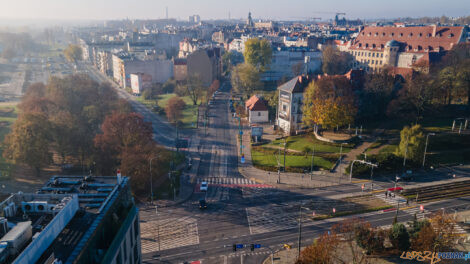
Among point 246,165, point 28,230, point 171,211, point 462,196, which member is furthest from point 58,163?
point 462,196

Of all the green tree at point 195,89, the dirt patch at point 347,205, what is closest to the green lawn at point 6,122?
the green tree at point 195,89

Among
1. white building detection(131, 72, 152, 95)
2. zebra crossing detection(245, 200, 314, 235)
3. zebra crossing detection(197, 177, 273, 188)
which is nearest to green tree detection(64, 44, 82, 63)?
white building detection(131, 72, 152, 95)

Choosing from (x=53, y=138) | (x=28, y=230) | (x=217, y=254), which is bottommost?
(x=217, y=254)

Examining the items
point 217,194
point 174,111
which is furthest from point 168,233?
point 174,111

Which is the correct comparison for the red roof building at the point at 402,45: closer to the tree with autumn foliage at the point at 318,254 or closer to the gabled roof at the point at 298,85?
the gabled roof at the point at 298,85

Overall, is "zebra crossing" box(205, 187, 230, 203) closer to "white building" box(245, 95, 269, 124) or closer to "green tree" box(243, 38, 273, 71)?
"white building" box(245, 95, 269, 124)

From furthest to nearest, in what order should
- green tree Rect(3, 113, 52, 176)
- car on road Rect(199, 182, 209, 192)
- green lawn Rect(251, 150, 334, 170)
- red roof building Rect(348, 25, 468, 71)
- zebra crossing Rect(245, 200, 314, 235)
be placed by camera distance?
red roof building Rect(348, 25, 468, 71) → green lawn Rect(251, 150, 334, 170) → green tree Rect(3, 113, 52, 176) → car on road Rect(199, 182, 209, 192) → zebra crossing Rect(245, 200, 314, 235)

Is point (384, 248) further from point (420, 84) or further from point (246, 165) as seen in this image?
point (420, 84)
